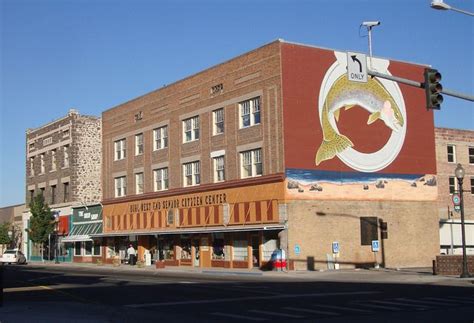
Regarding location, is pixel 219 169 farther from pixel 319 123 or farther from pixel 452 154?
pixel 452 154

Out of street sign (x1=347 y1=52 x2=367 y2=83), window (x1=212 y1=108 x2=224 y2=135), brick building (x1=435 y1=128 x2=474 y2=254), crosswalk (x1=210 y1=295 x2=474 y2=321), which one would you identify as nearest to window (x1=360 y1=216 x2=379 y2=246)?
window (x1=212 y1=108 x2=224 y2=135)

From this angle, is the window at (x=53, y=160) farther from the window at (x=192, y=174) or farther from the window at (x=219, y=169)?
the window at (x=219, y=169)

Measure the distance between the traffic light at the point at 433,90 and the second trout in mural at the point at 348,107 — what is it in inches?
828

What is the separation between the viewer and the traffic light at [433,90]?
18.6 m

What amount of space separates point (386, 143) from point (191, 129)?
14.2 meters

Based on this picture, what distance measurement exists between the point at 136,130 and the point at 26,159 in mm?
27647

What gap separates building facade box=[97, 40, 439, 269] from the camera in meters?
38.9

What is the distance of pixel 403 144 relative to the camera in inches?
1725

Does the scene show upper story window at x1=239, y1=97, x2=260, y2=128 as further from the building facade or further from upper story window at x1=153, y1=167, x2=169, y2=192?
upper story window at x1=153, y1=167, x2=169, y2=192

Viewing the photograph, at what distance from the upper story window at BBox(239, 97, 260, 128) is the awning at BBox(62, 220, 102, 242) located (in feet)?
76.5

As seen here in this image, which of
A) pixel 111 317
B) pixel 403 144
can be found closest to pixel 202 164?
pixel 403 144

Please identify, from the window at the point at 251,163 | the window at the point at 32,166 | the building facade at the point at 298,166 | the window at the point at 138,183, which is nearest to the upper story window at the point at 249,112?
the building facade at the point at 298,166

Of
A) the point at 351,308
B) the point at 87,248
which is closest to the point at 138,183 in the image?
the point at 87,248

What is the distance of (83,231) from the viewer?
205 feet
